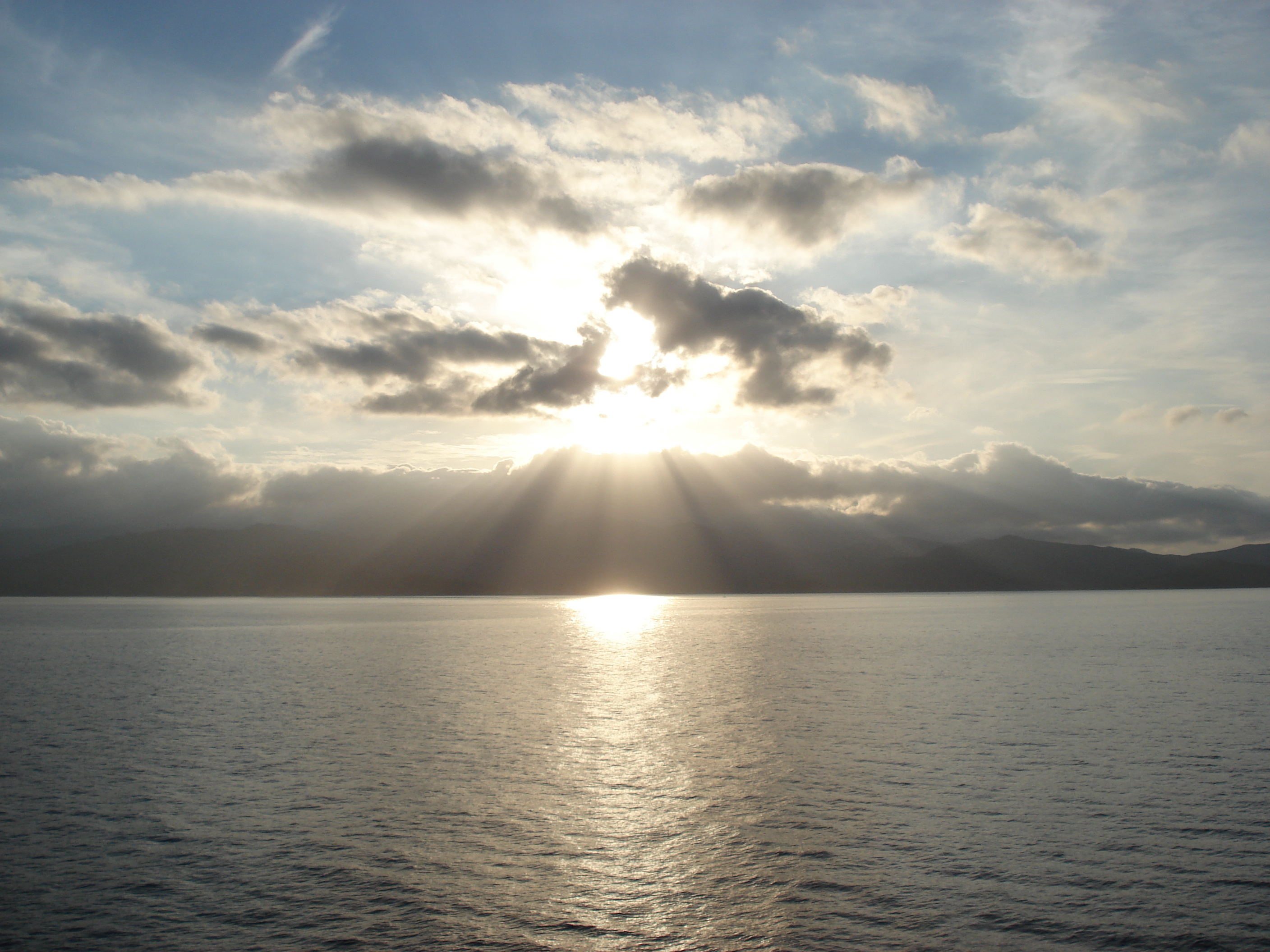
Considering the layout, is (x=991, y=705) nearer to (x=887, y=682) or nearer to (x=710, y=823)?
(x=887, y=682)

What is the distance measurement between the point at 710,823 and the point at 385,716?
34.2 m

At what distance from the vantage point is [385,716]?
188ft

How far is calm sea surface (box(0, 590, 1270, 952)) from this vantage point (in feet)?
72.1

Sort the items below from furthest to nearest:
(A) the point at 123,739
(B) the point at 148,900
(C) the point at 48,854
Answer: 1. (A) the point at 123,739
2. (C) the point at 48,854
3. (B) the point at 148,900

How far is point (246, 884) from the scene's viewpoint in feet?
81.4

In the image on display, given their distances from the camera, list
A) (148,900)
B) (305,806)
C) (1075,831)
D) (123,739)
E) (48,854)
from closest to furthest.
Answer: (148,900) < (48,854) < (1075,831) < (305,806) < (123,739)

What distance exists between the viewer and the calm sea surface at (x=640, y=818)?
2197cm

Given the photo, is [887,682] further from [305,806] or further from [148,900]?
[148,900]

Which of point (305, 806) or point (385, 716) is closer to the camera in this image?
A: point (305, 806)

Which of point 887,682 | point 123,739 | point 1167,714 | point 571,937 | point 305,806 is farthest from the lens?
point 887,682

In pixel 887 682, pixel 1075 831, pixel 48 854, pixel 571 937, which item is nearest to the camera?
pixel 571 937

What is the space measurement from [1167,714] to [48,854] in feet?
212

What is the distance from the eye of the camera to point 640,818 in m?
31.7

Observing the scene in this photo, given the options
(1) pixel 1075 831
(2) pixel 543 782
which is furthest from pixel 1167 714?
(2) pixel 543 782
